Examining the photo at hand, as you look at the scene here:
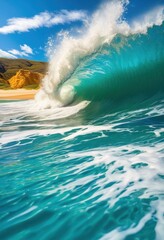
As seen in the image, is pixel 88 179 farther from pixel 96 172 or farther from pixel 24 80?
pixel 24 80

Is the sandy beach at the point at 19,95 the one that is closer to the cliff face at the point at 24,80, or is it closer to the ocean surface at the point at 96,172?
the cliff face at the point at 24,80

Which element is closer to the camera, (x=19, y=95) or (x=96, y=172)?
(x=96, y=172)

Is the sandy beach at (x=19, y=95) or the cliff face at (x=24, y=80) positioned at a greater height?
the cliff face at (x=24, y=80)

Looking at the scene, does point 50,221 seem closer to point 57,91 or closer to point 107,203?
point 107,203

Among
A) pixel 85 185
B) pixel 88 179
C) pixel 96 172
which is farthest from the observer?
pixel 96 172

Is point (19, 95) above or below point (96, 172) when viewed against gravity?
above

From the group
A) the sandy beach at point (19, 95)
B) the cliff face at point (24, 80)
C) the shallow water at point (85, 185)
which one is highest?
the cliff face at point (24, 80)

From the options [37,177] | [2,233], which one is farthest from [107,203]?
[37,177]

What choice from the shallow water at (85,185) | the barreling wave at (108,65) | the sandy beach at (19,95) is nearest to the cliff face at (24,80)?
the sandy beach at (19,95)

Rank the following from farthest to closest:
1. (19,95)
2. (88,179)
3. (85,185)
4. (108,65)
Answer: (19,95) < (108,65) < (88,179) < (85,185)

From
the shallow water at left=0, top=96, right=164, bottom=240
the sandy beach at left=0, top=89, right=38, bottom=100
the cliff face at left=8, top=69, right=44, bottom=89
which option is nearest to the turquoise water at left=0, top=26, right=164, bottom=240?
the shallow water at left=0, top=96, right=164, bottom=240

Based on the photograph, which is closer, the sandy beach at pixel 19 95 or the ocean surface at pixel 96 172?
the ocean surface at pixel 96 172

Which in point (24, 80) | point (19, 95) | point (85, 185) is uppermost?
point (24, 80)

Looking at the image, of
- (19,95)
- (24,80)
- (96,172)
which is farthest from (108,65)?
(24,80)
